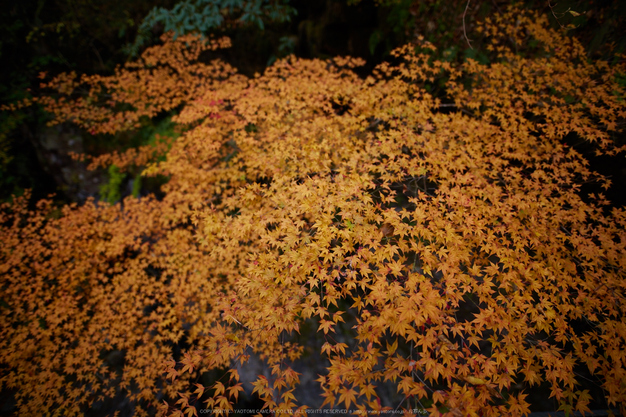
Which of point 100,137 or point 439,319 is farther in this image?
point 100,137

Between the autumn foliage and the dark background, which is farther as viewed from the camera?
the dark background

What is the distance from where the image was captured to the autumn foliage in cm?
291

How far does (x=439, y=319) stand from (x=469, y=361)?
1.81 feet

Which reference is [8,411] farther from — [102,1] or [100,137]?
[102,1]

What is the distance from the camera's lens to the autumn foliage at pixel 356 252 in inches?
114

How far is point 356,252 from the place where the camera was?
134 inches

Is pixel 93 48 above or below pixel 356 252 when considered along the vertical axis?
above

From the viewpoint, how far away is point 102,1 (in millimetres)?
8688

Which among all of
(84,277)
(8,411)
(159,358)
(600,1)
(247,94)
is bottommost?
(8,411)

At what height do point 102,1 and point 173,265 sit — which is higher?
point 102,1

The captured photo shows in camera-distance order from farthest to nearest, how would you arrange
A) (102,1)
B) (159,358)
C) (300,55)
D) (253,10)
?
(102,1) < (300,55) < (253,10) < (159,358)

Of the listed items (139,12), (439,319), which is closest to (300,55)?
(139,12)

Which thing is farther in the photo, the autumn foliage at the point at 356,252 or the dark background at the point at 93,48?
the dark background at the point at 93,48

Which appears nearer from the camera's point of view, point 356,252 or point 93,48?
point 356,252
